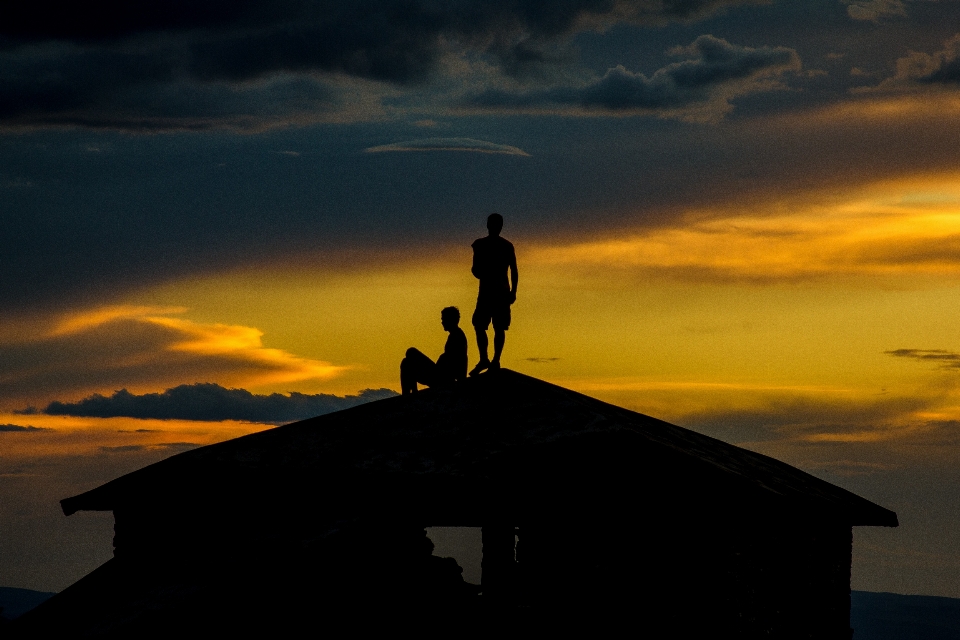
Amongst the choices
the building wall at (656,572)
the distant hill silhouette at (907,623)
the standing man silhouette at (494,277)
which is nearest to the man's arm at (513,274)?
the standing man silhouette at (494,277)

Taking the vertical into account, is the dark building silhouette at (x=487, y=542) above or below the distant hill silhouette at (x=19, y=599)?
above

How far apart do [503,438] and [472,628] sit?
252 cm

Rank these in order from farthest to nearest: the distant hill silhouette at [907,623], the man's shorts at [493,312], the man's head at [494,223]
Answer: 1. the distant hill silhouette at [907,623]
2. the man's shorts at [493,312]
3. the man's head at [494,223]

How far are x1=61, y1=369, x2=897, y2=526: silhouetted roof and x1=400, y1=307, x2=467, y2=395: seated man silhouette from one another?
1.97 ft

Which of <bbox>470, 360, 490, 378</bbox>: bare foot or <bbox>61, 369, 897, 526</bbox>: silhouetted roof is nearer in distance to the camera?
<bbox>61, 369, 897, 526</bbox>: silhouetted roof

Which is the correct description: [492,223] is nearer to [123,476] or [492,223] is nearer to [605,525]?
[605,525]

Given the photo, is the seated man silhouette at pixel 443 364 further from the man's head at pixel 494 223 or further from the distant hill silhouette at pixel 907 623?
the distant hill silhouette at pixel 907 623

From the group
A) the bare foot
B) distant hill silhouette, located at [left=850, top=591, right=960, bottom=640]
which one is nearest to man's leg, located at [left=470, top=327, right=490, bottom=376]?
the bare foot

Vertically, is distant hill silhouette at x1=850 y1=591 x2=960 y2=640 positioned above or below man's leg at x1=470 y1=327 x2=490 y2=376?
below

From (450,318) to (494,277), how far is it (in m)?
1.71

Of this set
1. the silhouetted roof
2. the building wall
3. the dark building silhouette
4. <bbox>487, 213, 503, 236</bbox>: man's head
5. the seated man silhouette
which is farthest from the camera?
the seated man silhouette

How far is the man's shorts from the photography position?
17469mm

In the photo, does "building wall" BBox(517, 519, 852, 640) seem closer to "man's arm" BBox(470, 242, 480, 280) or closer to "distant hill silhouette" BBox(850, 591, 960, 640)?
"man's arm" BBox(470, 242, 480, 280)

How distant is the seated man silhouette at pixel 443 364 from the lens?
18891 mm
